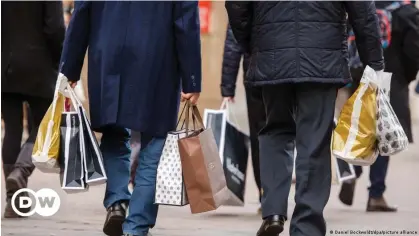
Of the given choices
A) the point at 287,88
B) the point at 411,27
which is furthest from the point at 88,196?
the point at 287,88

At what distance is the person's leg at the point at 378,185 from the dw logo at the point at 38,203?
2299mm

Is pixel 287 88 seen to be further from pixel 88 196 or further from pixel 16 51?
pixel 88 196

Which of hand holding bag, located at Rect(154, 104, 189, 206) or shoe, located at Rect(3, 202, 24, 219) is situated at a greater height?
hand holding bag, located at Rect(154, 104, 189, 206)

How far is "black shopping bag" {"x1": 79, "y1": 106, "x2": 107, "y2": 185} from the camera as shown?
5.80 m

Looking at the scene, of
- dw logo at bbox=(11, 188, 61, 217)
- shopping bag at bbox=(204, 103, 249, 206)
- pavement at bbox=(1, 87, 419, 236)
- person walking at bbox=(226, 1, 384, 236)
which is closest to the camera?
person walking at bbox=(226, 1, 384, 236)

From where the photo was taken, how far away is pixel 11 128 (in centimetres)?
761

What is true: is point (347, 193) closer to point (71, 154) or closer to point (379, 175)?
point (379, 175)

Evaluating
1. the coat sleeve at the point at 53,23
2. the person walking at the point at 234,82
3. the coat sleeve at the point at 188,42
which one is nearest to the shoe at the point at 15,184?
the coat sleeve at the point at 53,23

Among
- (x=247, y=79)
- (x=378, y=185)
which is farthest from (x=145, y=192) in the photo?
(x=378, y=185)

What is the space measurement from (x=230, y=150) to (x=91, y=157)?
2274mm

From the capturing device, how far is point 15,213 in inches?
286

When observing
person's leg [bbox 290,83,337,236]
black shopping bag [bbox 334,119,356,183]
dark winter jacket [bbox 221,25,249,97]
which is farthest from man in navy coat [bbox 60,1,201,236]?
black shopping bag [bbox 334,119,356,183]

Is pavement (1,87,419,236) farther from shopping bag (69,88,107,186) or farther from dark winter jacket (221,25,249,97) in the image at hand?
dark winter jacket (221,25,249,97)

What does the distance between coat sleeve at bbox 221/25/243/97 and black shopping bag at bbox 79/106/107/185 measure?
1.91 meters
